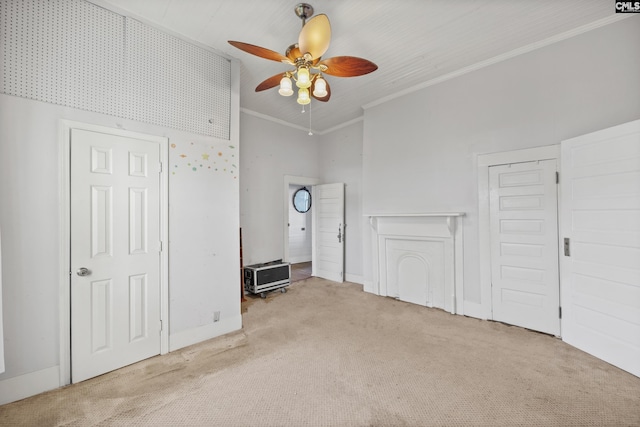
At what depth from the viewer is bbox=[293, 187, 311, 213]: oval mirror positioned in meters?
6.33

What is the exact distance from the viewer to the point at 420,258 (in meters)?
3.79

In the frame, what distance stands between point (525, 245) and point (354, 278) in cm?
274

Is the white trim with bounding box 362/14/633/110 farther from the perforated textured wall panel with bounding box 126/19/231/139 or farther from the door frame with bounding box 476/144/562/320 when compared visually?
the perforated textured wall panel with bounding box 126/19/231/139

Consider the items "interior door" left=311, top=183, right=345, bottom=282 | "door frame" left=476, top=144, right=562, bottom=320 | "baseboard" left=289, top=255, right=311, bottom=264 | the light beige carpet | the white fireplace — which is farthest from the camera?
"baseboard" left=289, top=255, right=311, bottom=264

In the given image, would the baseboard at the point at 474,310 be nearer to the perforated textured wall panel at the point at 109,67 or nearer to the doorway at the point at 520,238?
the doorway at the point at 520,238

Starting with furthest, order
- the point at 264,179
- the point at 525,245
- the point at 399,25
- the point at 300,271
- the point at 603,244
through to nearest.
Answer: the point at 300,271
the point at 264,179
the point at 525,245
the point at 399,25
the point at 603,244

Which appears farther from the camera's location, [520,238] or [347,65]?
[520,238]

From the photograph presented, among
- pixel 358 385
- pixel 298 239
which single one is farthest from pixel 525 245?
pixel 298 239

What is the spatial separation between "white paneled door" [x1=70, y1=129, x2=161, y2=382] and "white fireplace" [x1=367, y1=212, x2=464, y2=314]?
9.92 feet

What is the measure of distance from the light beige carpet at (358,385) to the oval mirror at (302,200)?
3.69 metres

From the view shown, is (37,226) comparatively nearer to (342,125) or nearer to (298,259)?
(342,125)

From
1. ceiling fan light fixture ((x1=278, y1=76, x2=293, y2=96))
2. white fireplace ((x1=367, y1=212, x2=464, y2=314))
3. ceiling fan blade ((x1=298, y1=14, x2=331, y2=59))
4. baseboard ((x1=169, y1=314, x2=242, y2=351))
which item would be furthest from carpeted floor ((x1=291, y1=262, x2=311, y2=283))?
ceiling fan blade ((x1=298, y1=14, x2=331, y2=59))

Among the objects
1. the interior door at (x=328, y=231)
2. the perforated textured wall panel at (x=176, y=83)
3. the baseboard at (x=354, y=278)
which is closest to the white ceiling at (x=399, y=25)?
the perforated textured wall panel at (x=176, y=83)

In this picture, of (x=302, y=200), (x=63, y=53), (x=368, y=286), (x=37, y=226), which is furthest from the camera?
(x=302, y=200)
